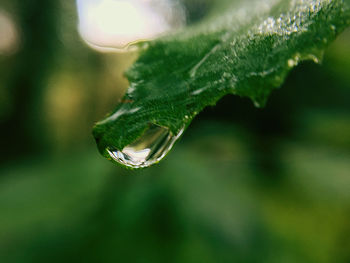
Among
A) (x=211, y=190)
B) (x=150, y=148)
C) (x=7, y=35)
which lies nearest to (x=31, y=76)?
(x=7, y=35)

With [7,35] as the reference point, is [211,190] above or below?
below

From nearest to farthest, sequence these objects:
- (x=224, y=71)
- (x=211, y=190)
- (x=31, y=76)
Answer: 1. (x=224, y=71)
2. (x=211, y=190)
3. (x=31, y=76)

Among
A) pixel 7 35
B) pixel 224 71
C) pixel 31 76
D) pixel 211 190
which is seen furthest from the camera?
pixel 7 35

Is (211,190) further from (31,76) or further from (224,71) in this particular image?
(31,76)

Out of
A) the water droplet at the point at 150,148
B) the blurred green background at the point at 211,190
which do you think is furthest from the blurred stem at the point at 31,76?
the water droplet at the point at 150,148

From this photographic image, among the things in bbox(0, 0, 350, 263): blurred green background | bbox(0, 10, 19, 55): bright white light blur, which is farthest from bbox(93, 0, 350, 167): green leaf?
bbox(0, 10, 19, 55): bright white light blur

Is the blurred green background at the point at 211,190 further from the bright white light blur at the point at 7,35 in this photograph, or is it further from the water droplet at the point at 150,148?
the water droplet at the point at 150,148

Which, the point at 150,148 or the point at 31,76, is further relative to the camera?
the point at 31,76
